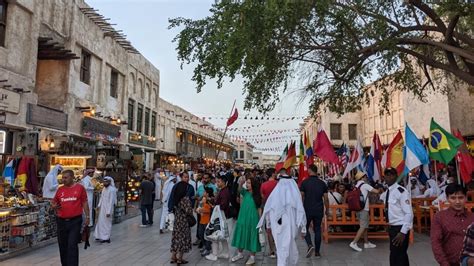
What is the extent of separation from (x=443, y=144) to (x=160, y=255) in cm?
737

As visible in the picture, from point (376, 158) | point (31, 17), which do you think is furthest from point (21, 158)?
point (376, 158)

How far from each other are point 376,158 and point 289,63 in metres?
4.66

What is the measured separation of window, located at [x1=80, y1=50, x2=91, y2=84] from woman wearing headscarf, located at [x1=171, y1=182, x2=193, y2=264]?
14132 millimetres

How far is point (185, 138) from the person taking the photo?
41625mm

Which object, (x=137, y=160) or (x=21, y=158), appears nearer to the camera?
(x=21, y=158)

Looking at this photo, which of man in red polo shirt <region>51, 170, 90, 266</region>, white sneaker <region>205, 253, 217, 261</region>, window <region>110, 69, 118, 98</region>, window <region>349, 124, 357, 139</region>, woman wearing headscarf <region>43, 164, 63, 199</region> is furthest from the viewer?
window <region>349, 124, 357, 139</region>

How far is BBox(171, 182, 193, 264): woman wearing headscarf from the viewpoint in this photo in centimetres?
789

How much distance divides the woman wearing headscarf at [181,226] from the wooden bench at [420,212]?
7131 mm

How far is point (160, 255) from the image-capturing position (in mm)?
8867

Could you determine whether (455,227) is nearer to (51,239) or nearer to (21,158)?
(51,239)

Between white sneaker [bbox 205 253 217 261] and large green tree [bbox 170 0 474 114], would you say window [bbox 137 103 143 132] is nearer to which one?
large green tree [bbox 170 0 474 114]

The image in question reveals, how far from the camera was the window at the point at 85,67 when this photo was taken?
2009cm

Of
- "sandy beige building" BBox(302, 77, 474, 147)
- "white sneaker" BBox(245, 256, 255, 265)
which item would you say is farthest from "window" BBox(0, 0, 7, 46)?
"white sneaker" BBox(245, 256, 255, 265)

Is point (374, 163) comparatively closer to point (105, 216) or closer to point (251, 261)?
point (251, 261)
